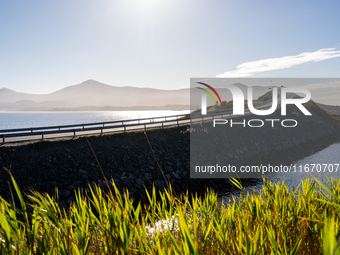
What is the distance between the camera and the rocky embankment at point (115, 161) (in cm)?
1339

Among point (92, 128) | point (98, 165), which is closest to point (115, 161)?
point (98, 165)

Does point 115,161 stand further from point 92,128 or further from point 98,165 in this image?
point 92,128

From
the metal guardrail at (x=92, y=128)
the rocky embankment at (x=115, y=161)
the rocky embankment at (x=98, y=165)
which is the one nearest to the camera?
the rocky embankment at (x=98, y=165)

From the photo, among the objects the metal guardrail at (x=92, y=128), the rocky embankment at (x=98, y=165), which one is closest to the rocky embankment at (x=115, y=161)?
the rocky embankment at (x=98, y=165)

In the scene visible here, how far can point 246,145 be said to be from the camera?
27.5 m

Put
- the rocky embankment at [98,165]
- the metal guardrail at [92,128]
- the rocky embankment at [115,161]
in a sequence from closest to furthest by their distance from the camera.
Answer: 1. the rocky embankment at [98,165]
2. the rocky embankment at [115,161]
3. the metal guardrail at [92,128]

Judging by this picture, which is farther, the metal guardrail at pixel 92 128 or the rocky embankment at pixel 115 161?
the metal guardrail at pixel 92 128

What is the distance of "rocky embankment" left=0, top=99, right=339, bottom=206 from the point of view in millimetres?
13391

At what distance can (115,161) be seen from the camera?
17.2 metres

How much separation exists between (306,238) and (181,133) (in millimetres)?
21795

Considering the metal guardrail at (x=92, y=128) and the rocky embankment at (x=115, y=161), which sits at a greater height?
the metal guardrail at (x=92, y=128)

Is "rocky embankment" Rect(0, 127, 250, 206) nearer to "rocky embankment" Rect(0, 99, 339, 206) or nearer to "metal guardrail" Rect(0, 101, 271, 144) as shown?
"rocky embankment" Rect(0, 99, 339, 206)

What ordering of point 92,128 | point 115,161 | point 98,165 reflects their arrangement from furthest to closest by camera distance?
point 92,128, point 115,161, point 98,165

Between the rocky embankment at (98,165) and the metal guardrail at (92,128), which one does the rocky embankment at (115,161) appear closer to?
the rocky embankment at (98,165)
